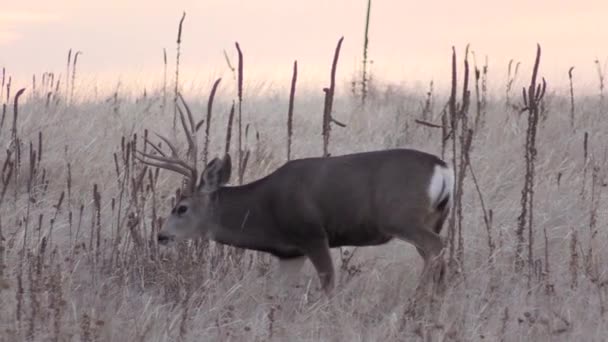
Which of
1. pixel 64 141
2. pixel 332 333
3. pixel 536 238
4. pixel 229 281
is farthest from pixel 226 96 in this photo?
pixel 332 333

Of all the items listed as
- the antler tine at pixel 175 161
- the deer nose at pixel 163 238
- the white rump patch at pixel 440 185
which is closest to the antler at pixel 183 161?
the antler tine at pixel 175 161

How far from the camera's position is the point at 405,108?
15.2 m

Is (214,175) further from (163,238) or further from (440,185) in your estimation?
(440,185)

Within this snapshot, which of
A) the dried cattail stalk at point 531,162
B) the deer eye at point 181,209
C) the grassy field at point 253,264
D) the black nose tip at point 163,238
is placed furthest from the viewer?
the deer eye at point 181,209

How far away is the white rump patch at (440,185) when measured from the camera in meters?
7.40

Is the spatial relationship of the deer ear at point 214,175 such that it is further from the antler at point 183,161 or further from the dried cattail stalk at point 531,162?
the dried cattail stalk at point 531,162

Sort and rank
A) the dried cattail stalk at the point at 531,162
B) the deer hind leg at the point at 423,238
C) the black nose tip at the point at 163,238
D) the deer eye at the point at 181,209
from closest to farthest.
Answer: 1. the dried cattail stalk at the point at 531,162
2. the deer hind leg at the point at 423,238
3. the black nose tip at the point at 163,238
4. the deer eye at the point at 181,209

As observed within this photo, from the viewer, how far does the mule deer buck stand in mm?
7398

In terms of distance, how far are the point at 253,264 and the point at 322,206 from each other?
728mm

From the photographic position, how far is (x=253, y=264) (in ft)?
26.5

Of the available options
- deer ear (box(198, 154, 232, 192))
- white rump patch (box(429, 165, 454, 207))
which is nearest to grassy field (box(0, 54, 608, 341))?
deer ear (box(198, 154, 232, 192))

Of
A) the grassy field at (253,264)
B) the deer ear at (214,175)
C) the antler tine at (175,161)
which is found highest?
the antler tine at (175,161)

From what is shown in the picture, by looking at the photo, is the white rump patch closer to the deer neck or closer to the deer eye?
the deer neck

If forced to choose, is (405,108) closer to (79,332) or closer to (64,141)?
(64,141)
